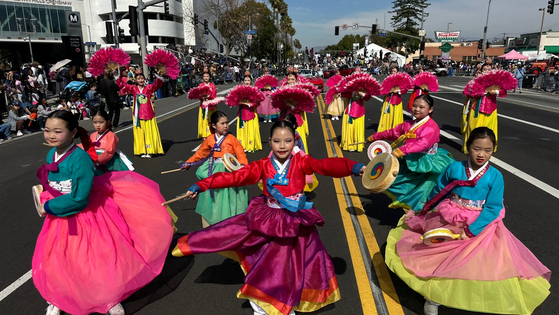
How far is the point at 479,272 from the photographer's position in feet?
9.48

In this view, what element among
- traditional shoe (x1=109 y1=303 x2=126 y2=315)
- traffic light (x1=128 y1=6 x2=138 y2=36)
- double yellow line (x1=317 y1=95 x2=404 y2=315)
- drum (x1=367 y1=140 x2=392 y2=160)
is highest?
traffic light (x1=128 y1=6 x2=138 y2=36)

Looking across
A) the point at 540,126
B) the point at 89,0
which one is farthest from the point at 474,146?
the point at 89,0

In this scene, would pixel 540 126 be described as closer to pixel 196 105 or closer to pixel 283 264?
pixel 283 264

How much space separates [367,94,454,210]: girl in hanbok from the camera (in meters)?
4.73

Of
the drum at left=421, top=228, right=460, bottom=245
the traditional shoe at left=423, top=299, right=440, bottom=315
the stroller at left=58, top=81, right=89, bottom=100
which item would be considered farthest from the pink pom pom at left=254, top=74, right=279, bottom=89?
the traditional shoe at left=423, top=299, right=440, bottom=315

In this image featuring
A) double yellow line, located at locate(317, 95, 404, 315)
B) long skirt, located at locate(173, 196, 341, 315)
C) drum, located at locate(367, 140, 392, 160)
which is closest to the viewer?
long skirt, located at locate(173, 196, 341, 315)

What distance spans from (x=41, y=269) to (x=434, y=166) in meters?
4.49

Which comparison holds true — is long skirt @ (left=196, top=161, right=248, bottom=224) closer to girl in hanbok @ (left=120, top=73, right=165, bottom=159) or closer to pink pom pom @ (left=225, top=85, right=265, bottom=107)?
pink pom pom @ (left=225, top=85, right=265, bottom=107)

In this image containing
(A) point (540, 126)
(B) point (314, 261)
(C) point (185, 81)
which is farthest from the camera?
(C) point (185, 81)

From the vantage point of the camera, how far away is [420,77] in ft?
35.8

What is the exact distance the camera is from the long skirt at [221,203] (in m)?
4.64

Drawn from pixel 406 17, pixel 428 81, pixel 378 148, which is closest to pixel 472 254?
pixel 378 148

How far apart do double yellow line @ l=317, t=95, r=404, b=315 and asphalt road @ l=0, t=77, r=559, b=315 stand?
10mm

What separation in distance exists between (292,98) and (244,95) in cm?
290
